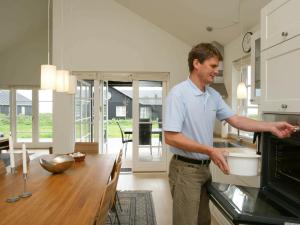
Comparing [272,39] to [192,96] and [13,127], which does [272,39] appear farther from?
[13,127]

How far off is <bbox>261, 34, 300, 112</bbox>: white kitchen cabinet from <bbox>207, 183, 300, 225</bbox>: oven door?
0.45 m

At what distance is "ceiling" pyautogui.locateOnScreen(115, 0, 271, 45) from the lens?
10.9 ft

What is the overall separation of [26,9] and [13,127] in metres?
3.60

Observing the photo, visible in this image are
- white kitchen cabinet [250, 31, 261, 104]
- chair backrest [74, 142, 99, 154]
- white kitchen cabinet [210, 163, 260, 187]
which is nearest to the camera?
white kitchen cabinet [210, 163, 260, 187]

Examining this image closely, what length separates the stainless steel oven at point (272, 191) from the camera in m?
1.22

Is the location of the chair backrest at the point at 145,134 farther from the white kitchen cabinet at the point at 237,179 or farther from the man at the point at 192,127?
the man at the point at 192,127

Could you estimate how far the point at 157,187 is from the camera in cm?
477

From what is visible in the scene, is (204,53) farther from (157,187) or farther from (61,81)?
(157,187)

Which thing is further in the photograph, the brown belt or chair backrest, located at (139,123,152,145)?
chair backrest, located at (139,123,152,145)

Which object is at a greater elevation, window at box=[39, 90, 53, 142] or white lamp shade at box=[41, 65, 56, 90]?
white lamp shade at box=[41, 65, 56, 90]

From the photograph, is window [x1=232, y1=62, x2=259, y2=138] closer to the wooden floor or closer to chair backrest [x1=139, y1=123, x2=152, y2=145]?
the wooden floor

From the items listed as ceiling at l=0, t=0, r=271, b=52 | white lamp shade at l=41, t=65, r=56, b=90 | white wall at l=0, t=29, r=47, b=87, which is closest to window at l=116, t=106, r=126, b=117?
white wall at l=0, t=29, r=47, b=87

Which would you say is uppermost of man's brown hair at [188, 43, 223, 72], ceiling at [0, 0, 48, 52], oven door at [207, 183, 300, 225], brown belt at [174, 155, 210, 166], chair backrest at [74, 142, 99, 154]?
ceiling at [0, 0, 48, 52]

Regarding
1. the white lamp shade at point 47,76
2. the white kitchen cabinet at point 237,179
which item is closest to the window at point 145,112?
the white kitchen cabinet at point 237,179
